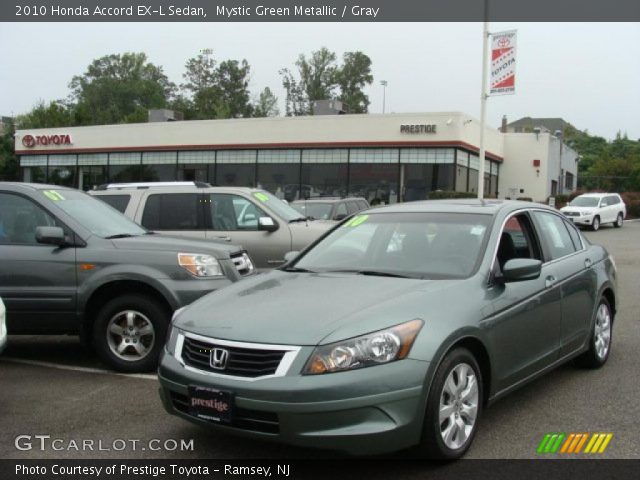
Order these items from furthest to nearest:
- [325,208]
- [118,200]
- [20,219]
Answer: [325,208], [118,200], [20,219]

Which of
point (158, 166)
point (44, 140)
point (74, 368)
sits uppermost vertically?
point (44, 140)

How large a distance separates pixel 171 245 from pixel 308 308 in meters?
2.71

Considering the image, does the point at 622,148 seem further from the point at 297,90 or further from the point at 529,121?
the point at 297,90

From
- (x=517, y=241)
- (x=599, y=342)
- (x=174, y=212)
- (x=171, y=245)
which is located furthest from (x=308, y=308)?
(x=174, y=212)

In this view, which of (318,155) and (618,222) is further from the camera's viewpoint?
(318,155)

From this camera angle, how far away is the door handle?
201 inches

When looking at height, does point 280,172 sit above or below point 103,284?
→ above

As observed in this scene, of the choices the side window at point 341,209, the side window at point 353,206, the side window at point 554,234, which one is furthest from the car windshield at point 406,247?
the side window at point 353,206

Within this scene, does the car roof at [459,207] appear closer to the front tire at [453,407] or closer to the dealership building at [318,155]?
the front tire at [453,407]

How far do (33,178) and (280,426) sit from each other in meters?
44.8

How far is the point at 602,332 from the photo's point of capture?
6227 millimetres

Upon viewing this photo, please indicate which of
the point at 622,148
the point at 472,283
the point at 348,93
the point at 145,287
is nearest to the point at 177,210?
the point at 145,287

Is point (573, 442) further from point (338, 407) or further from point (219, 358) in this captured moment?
point (219, 358)

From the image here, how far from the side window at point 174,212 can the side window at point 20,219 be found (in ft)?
9.81
